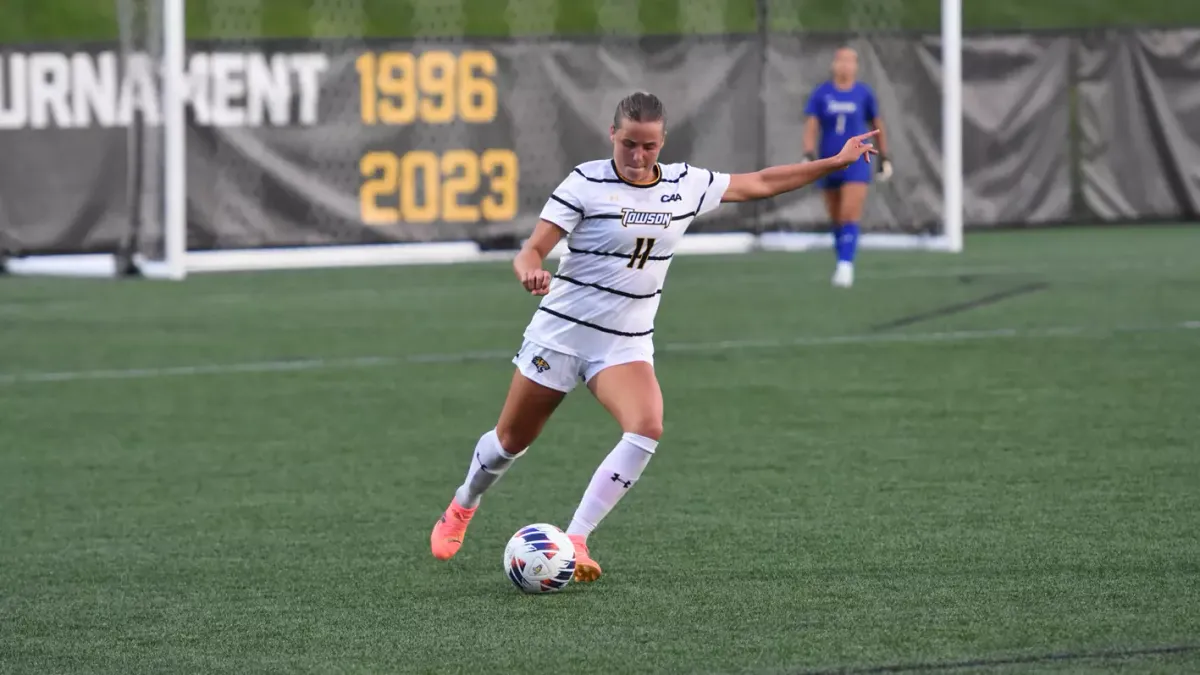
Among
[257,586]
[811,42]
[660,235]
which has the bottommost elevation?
[257,586]

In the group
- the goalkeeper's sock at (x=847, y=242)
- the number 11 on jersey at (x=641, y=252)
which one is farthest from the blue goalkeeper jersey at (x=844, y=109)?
the number 11 on jersey at (x=641, y=252)

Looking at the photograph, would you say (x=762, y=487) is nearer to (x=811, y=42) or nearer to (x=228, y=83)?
(x=228, y=83)

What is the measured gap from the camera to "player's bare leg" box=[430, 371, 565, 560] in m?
7.05

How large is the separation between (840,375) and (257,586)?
606 cm

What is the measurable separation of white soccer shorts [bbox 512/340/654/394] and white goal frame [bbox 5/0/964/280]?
12.0 metres

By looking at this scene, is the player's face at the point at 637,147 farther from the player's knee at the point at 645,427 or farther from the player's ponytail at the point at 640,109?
the player's knee at the point at 645,427

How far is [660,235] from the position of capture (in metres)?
6.89

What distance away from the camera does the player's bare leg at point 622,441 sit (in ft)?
22.5

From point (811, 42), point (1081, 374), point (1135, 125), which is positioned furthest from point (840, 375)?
point (1135, 125)

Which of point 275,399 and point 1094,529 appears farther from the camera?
point 275,399

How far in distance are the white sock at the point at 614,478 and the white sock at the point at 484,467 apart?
1.16ft

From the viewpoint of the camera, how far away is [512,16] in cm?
3102

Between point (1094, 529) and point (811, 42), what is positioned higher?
point (811, 42)

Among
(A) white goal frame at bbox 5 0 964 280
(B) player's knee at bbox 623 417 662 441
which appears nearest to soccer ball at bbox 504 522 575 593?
(B) player's knee at bbox 623 417 662 441
